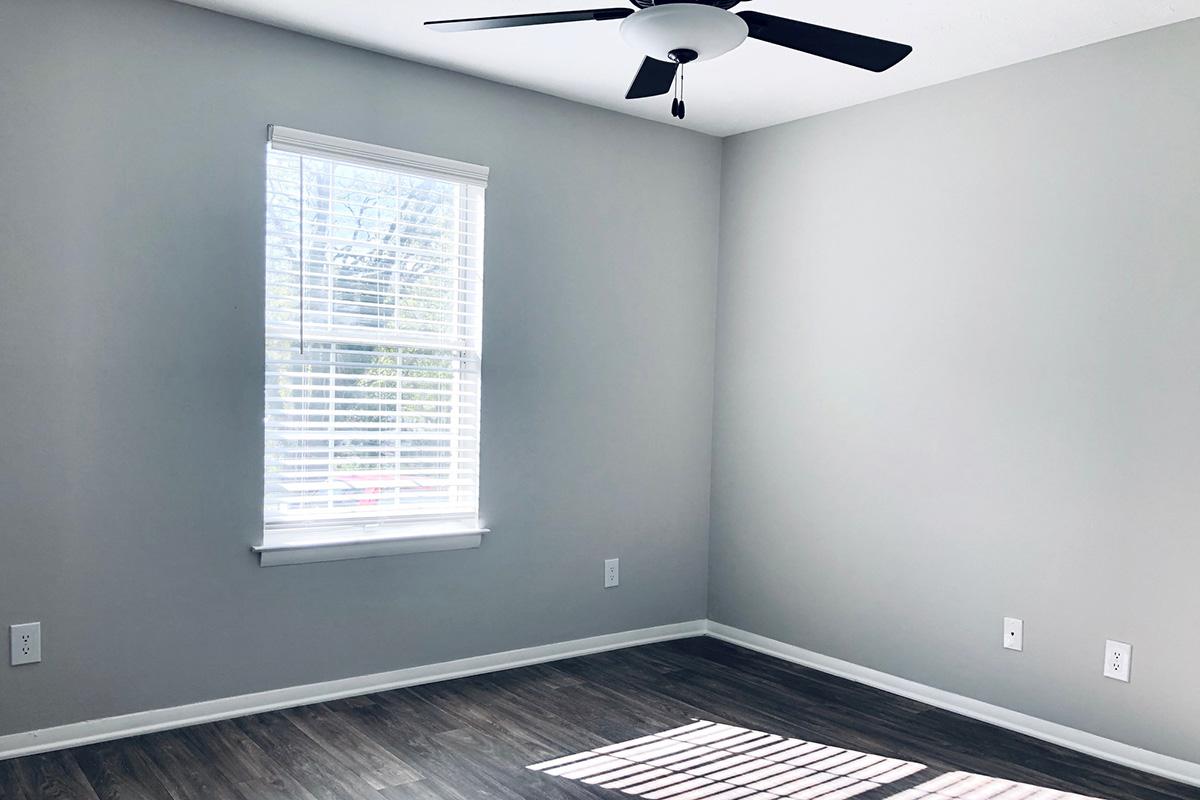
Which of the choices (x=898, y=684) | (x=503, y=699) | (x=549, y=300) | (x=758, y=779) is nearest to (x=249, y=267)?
(x=549, y=300)

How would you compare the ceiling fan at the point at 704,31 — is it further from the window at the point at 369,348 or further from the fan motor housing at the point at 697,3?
the window at the point at 369,348

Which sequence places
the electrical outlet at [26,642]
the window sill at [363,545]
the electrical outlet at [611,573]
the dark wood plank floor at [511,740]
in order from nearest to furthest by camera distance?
the dark wood plank floor at [511,740] → the electrical outlet at [26,642] → the window sill at [363,545] → the electrical outlet at [611,573]

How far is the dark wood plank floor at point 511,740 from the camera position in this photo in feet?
9.24

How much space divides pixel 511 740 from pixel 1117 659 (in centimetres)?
208

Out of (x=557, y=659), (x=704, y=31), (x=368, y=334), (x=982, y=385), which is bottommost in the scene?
(x=557, y=659)

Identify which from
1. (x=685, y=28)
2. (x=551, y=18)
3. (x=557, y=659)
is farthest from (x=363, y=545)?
(x=685, y=28)

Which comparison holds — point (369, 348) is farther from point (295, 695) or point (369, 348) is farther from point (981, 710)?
point (981, 710)

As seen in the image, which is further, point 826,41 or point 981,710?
point 981,710

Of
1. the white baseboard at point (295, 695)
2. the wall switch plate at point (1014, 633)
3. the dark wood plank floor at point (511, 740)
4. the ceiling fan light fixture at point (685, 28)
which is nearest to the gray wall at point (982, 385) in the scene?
the wall switch plate at point (1014, 633)

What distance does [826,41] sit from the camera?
7.31 feet

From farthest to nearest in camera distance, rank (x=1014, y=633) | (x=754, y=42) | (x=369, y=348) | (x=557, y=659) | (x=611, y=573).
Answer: (x=611, y=573), (x=557, y=659), (x=369, y=348), (x=1014, y=633), (x=754, y=42)

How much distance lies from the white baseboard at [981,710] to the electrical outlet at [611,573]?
0.65 metres

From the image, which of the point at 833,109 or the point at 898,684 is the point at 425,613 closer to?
the point at 898,684

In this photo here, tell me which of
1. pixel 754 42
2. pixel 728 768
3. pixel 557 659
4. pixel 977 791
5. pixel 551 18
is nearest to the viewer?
pixel 551 18
